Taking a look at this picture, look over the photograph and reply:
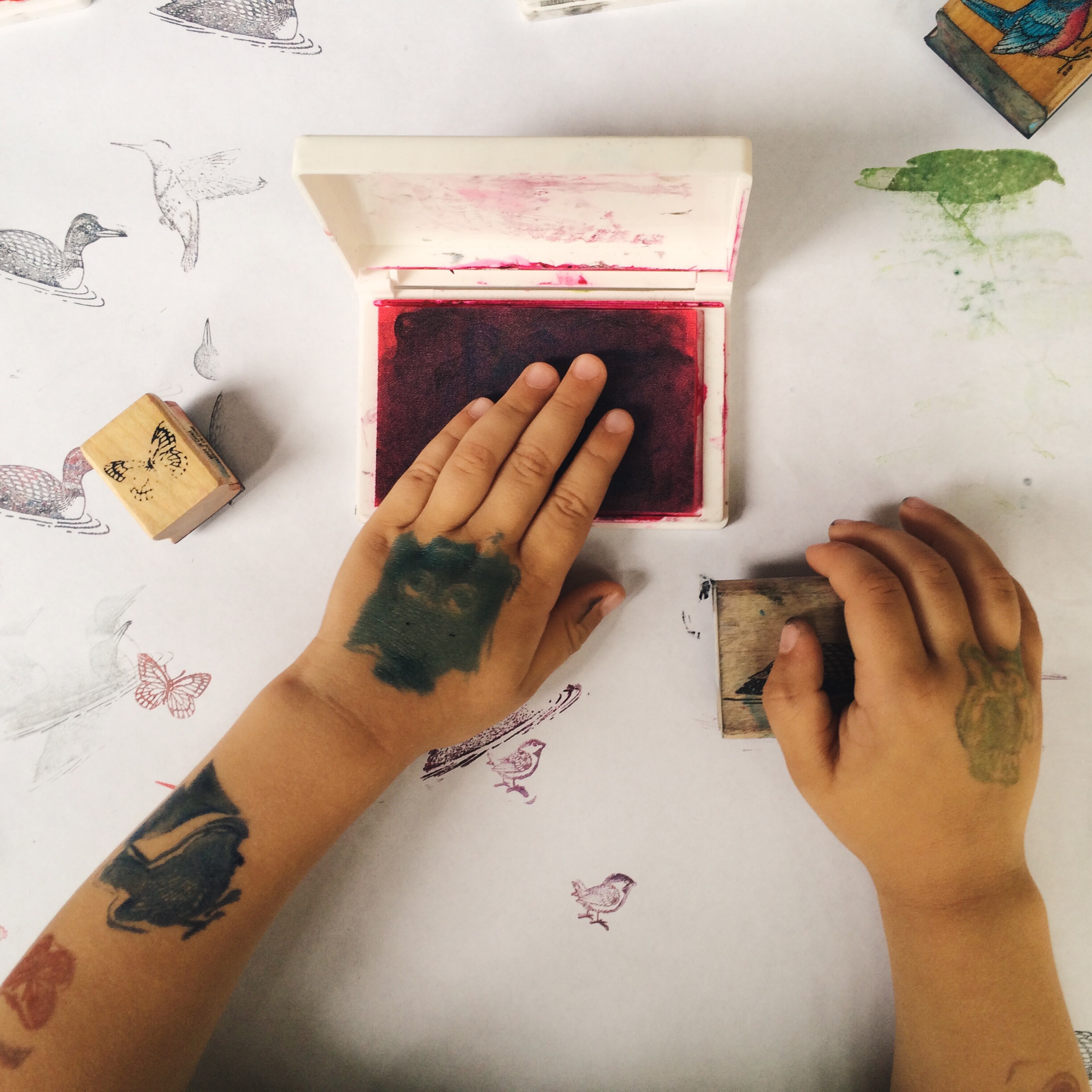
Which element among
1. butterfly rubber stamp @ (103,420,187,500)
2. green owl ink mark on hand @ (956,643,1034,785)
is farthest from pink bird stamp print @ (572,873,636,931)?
butterfly rubber stamp @ (103,420,187,500)

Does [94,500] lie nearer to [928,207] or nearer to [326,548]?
[326,548]

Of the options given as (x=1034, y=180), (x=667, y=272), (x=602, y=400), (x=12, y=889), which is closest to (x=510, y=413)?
(x=602, y=400)

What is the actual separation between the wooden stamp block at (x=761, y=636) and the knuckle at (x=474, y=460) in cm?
25

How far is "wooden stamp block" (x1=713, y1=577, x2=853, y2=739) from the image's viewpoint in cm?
71

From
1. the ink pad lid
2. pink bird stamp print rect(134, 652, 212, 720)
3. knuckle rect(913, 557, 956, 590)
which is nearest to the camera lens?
the ink pad lid

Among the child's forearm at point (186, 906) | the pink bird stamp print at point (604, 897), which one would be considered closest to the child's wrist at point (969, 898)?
the pink bird stamp print at point (604, 897)

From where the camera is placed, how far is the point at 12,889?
0.78 metres

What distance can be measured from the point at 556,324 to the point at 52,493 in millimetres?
562

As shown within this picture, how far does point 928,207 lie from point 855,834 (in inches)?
24.5

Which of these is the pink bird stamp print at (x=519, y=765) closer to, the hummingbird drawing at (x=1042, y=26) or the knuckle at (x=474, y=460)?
the knuckle at (x=474, y=460)

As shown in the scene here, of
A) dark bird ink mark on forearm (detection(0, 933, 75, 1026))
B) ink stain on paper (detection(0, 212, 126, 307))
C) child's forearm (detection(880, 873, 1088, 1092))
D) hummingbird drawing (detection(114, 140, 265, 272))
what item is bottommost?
child's forearm (detection(880, 873, 1088, 1092))

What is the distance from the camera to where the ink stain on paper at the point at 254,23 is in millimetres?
815

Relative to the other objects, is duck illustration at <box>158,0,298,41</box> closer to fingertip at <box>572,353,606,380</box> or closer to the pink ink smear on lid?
the pink ink smear on lid

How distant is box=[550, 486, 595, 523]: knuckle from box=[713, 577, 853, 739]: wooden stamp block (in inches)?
5.9
